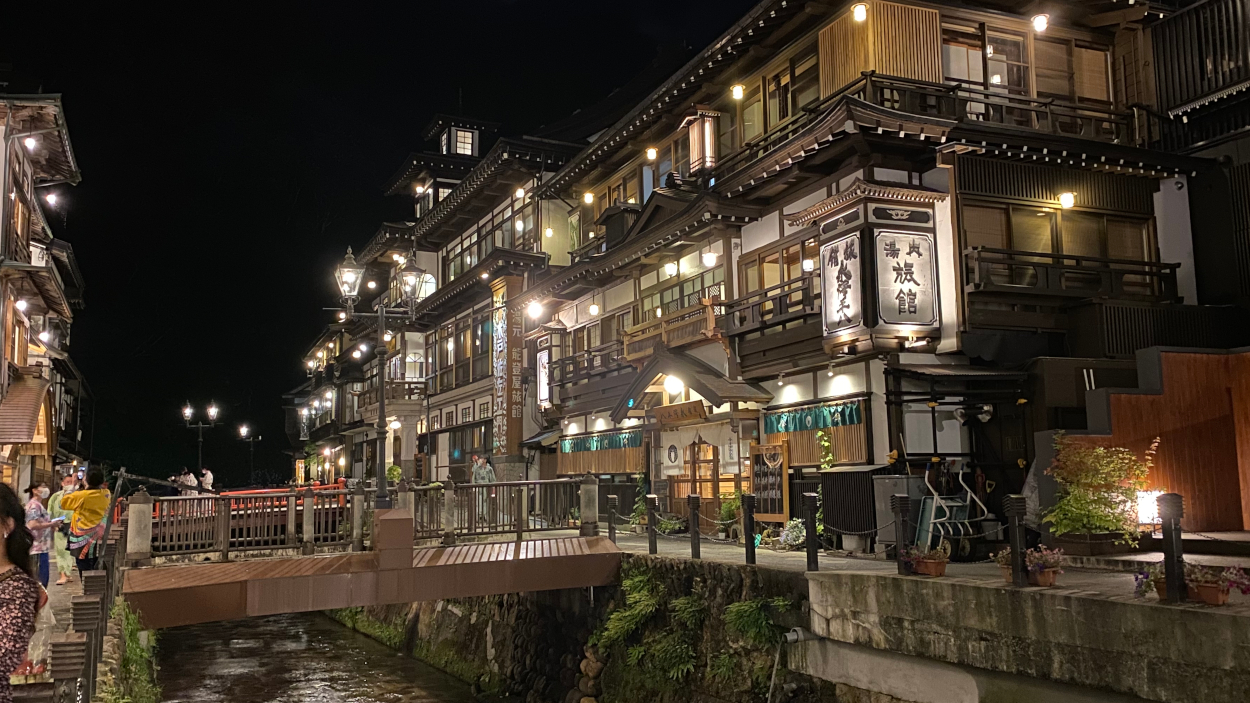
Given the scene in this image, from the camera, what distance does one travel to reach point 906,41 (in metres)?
19.4

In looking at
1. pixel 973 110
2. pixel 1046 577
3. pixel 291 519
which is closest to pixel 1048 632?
pixel 1046 577

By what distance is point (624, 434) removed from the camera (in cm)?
2845

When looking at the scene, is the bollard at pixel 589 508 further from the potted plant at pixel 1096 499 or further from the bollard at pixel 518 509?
the potted plant at pixel 1096 499

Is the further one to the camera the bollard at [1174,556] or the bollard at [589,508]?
the bollard at [589,508]

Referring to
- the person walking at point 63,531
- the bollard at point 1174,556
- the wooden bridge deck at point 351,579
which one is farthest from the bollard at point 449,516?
the bollard at point 1174,556

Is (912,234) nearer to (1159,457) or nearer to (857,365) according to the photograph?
(857,365)

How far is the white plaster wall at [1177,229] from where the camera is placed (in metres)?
20.0

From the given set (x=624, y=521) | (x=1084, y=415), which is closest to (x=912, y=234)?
(x=1084, y=415)

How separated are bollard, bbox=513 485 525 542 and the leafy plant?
20.2ft

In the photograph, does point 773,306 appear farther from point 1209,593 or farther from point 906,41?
point 1209,593

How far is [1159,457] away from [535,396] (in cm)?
2279

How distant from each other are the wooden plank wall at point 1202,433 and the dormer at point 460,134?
126 feet

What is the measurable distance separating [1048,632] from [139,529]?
13.9 meters

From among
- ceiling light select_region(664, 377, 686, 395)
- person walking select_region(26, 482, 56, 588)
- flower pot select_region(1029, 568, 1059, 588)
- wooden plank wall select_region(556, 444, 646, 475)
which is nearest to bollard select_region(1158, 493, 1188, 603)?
flower pot select_region(1029, 568, 1059, 588)
